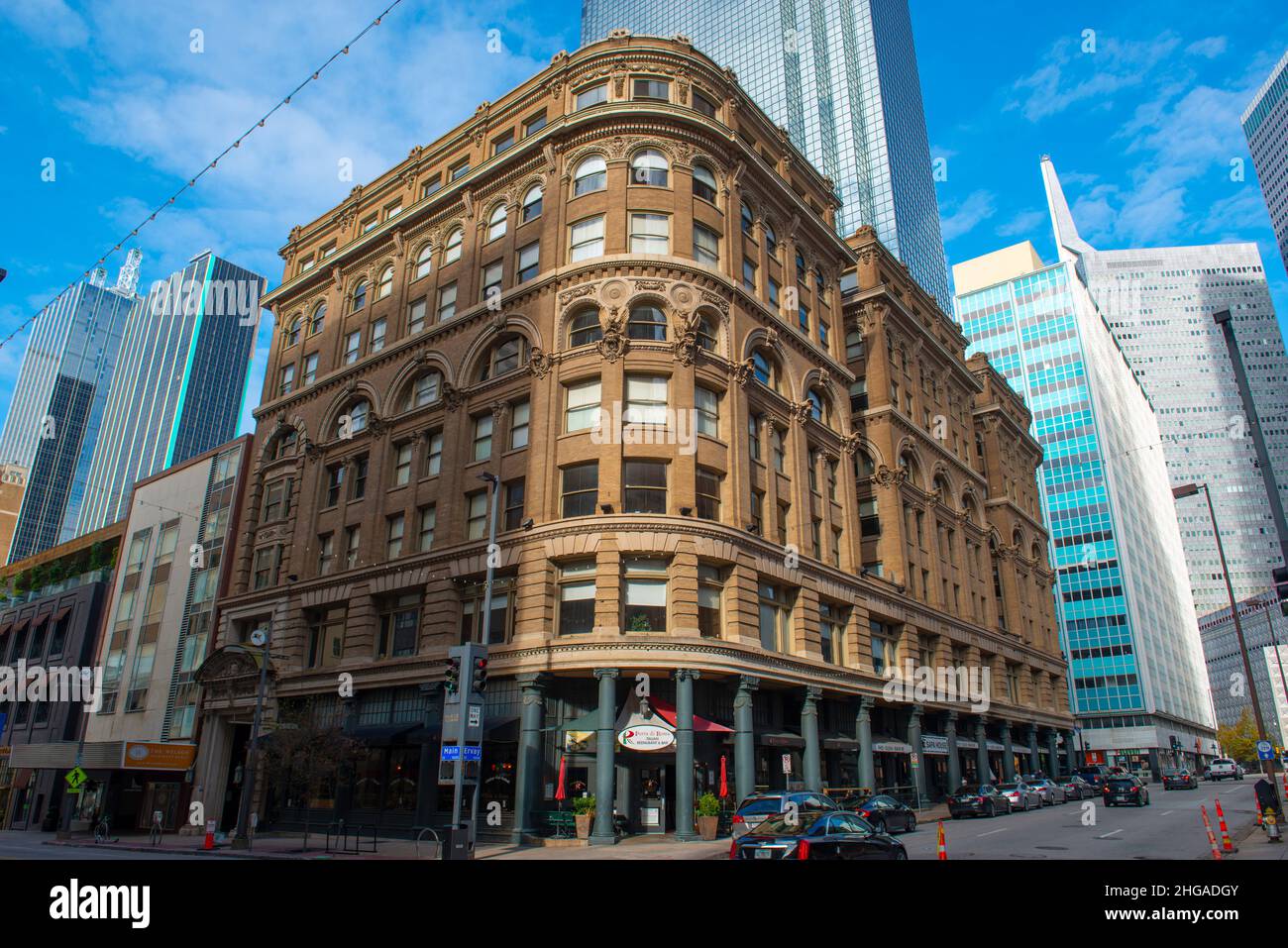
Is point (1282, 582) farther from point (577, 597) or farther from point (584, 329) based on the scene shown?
point (584, 329)

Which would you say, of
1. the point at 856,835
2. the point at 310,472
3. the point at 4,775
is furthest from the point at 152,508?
the point at 856,835

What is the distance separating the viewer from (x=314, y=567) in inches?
1688

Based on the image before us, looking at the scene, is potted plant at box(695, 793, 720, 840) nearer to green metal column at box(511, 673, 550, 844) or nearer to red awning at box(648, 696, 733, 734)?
red awning at box(648, 696, 733, 734)

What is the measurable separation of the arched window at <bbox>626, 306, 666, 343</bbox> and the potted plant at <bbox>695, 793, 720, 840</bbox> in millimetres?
18172

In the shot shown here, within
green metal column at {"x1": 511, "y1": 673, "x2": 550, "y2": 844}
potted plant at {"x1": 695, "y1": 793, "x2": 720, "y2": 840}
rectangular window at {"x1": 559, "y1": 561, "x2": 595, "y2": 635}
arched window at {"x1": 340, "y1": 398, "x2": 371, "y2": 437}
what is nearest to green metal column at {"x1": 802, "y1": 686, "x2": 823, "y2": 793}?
potted plant at {"x1": 695, "y1": 793, "x2": 720, "y2": 840}

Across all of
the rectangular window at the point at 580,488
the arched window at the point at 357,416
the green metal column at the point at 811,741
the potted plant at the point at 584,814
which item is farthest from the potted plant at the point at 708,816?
the arched window at the point at 357,416

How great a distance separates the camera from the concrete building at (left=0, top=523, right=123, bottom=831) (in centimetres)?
5031

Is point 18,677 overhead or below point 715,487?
below

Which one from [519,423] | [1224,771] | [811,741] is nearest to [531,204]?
[519,423]

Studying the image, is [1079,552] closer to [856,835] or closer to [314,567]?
[314,567]

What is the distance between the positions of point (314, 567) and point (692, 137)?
2893 centimetres

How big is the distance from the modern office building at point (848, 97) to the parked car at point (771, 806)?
138m

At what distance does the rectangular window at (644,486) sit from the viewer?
32.2m

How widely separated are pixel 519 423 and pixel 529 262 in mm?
8267
